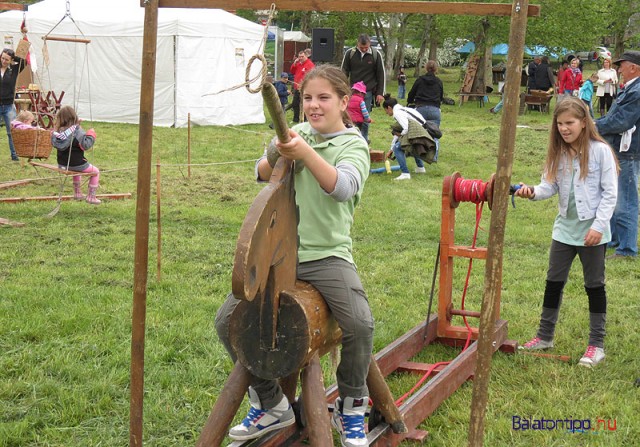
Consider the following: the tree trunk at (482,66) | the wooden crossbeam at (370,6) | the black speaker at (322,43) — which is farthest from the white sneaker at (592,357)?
the tree trunk at (482,66)

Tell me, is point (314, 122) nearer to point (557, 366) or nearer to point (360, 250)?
point (557, 366)

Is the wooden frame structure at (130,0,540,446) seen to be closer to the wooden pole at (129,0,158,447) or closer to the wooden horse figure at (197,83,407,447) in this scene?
the wooden pole at (129,0,158,447)

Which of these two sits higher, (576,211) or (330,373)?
(576,211)

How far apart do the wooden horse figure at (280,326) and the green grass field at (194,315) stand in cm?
78

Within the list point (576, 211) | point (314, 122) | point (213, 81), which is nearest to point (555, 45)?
point (213, 81)

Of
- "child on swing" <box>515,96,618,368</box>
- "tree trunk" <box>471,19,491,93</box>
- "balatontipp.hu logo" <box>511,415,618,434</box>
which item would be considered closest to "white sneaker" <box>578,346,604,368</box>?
"child on swing" <box>515,96,618,368</box>

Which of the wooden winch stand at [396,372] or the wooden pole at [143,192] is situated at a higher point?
the wooden pole at [143,192]

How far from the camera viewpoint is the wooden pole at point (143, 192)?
2682 mm

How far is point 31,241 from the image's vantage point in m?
7.47

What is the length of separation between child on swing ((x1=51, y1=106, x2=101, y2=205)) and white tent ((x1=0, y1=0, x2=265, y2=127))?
7727mm

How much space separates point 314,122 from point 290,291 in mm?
683

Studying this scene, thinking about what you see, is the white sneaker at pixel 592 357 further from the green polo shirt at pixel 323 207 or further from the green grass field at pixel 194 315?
the green polo shirt at pixel 323 207

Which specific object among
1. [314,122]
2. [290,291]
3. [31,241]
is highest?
[314,122]

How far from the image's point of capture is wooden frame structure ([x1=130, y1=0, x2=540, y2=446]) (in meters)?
2.56
